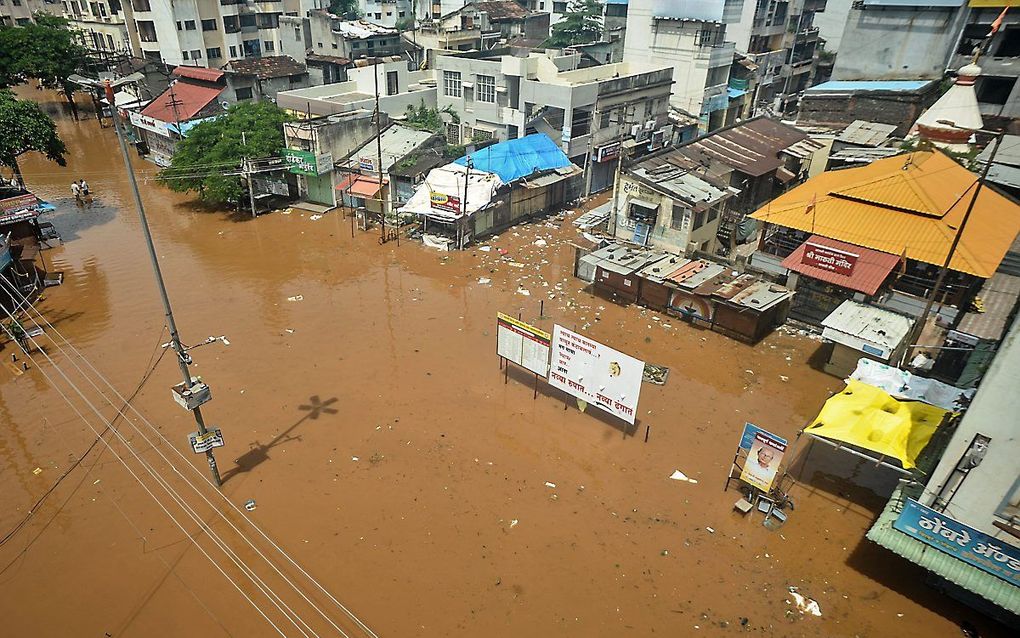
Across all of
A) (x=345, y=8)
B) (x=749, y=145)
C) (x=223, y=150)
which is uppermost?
(x=345, y=8)

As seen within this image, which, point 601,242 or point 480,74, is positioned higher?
point 480,74

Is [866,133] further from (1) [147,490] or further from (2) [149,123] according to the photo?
(2) [149,123]

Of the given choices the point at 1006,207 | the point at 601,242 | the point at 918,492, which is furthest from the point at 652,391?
the point at 1006,207

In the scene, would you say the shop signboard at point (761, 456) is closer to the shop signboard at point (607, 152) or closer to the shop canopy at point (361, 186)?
the shop canopy at point (361, 186)

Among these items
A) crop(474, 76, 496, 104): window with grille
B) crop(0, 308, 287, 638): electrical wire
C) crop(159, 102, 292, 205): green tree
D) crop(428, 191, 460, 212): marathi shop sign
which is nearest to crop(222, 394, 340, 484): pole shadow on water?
crop(0, 308, 287, 638): electrical wire

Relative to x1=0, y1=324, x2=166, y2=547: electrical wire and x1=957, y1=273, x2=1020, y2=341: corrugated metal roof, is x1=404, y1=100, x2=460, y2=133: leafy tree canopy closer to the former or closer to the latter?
x1=0, y1=324, x2=166, y2=547: electrical wire

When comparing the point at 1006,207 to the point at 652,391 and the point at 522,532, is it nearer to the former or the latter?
the point at 652,391

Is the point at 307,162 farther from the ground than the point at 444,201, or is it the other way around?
the point at 307,162

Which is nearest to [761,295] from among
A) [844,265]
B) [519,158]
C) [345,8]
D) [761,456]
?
[844,265]
